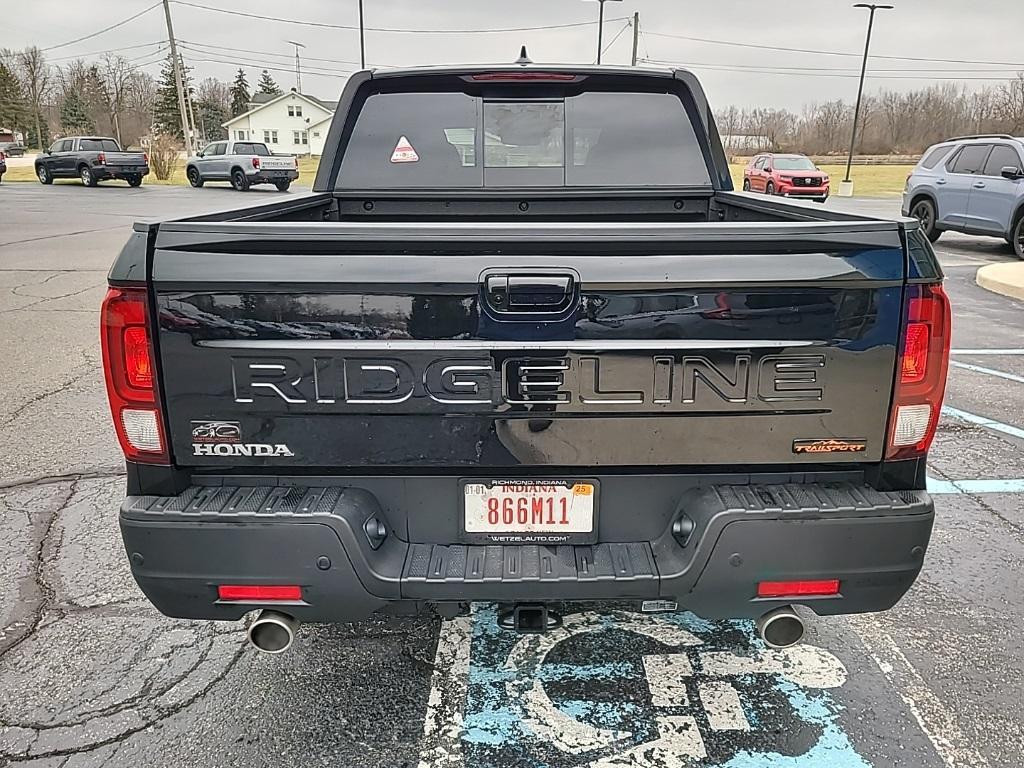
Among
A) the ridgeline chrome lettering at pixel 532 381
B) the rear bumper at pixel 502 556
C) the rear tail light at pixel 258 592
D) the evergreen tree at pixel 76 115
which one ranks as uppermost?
the evergreen tree at pixel 76 115

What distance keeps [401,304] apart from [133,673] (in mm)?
1843

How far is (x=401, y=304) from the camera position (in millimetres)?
2084

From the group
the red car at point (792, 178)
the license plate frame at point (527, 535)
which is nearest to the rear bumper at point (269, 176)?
the red car at point (792, 178)

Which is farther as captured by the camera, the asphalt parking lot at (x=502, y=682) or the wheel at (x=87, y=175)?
the wheel at (x=87, y=175)

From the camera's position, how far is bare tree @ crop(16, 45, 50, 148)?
7138cm

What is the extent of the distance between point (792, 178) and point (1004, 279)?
17552mm

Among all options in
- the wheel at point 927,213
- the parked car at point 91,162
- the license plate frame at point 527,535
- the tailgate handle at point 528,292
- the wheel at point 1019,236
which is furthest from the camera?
the parked car at point 91,162

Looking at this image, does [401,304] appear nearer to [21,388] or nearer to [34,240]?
[21,388]

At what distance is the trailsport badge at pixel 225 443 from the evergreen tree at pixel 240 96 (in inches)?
3964

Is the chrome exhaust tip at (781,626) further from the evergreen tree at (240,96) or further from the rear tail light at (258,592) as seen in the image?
the evergreen tree at (240,96)

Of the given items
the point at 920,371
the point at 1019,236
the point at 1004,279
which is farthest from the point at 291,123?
the point at 920,371

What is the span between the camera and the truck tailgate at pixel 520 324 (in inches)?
81.7

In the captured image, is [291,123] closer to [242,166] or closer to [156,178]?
[156,178]

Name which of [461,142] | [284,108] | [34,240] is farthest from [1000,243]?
[284,108]
